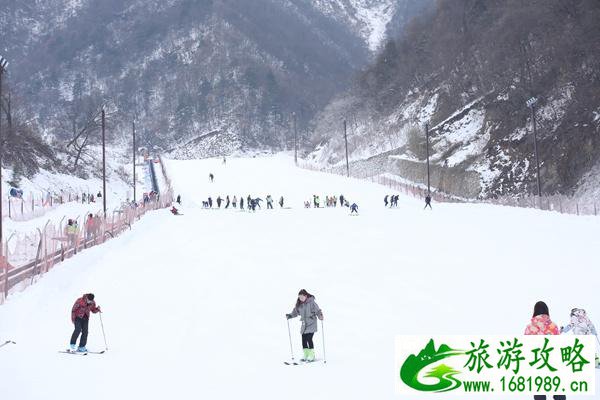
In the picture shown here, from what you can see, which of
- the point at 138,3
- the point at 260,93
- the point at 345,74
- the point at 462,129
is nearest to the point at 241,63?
the point at 260,93

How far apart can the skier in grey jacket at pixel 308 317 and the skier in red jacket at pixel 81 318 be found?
12.6ft

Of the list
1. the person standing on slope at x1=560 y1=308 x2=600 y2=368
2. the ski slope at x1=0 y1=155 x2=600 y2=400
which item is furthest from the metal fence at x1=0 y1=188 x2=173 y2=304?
the person standing on slope at x1=560 y1=308 x2=600 y2=368

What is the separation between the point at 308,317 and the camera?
9820 millimetres

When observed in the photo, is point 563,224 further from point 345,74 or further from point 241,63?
point 345,74

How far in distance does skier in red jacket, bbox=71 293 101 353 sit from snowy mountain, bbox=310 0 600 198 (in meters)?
35.5

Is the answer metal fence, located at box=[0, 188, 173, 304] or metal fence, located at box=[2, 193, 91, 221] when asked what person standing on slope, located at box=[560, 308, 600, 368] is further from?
metal fence, located at box=[2, 193, 91, 221]

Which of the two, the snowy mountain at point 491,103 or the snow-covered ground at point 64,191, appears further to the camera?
the snowy mountain at point 491,103

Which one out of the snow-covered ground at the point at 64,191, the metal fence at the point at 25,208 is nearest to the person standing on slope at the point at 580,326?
the snow-covered ground at the point at 64,191

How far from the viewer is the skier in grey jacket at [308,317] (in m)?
9.84

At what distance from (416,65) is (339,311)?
7658 centimetres

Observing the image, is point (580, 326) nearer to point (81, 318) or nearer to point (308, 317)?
point (308, 317)

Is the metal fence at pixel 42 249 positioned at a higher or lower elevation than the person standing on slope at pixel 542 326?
higher

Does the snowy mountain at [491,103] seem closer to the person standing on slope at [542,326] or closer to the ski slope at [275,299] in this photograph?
the ski slope at [275,299]

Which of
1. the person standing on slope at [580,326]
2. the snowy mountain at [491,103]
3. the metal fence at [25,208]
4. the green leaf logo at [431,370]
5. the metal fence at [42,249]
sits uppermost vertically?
the snowy mountain at [491,103]
